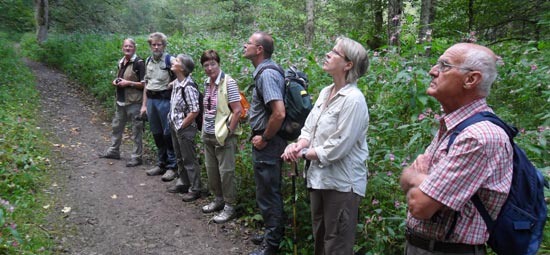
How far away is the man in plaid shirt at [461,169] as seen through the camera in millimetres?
1608

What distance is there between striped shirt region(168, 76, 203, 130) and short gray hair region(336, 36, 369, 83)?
8.60ft

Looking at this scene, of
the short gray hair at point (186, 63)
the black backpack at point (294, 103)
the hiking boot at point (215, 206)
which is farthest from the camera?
the short gray hair at point (186, 63)

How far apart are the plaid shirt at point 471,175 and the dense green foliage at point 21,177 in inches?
124

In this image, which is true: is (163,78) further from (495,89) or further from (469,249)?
(469,249)

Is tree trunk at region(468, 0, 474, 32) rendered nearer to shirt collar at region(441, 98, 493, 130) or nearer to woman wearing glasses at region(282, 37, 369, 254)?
woman wearing glasses at region(282, 37, 369, 254)

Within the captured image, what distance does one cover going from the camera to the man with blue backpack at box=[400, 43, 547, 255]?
5.29ft

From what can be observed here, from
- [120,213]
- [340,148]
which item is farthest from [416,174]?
[120,213]

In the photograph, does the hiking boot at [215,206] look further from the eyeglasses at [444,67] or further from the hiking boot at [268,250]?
the eyeglasses at [444,67]

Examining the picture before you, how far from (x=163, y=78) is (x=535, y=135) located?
15.6 feet

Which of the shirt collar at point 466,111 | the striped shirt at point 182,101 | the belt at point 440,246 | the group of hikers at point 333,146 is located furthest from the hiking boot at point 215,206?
the shirt collar at point 466,111

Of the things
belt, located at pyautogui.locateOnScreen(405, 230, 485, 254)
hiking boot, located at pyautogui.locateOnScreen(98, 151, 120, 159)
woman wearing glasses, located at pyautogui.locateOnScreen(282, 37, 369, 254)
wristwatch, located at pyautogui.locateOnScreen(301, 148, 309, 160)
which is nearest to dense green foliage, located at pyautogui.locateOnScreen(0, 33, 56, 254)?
hiking boot, located at pyautogui.locateOnScreen(98, 151, 120, 159)

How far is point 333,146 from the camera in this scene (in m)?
2.74

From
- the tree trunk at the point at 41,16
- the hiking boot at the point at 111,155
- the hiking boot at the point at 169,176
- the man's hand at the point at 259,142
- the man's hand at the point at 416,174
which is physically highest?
the tree trunk at the point at 41,16

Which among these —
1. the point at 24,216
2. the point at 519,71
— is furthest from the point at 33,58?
the point at 519,71
